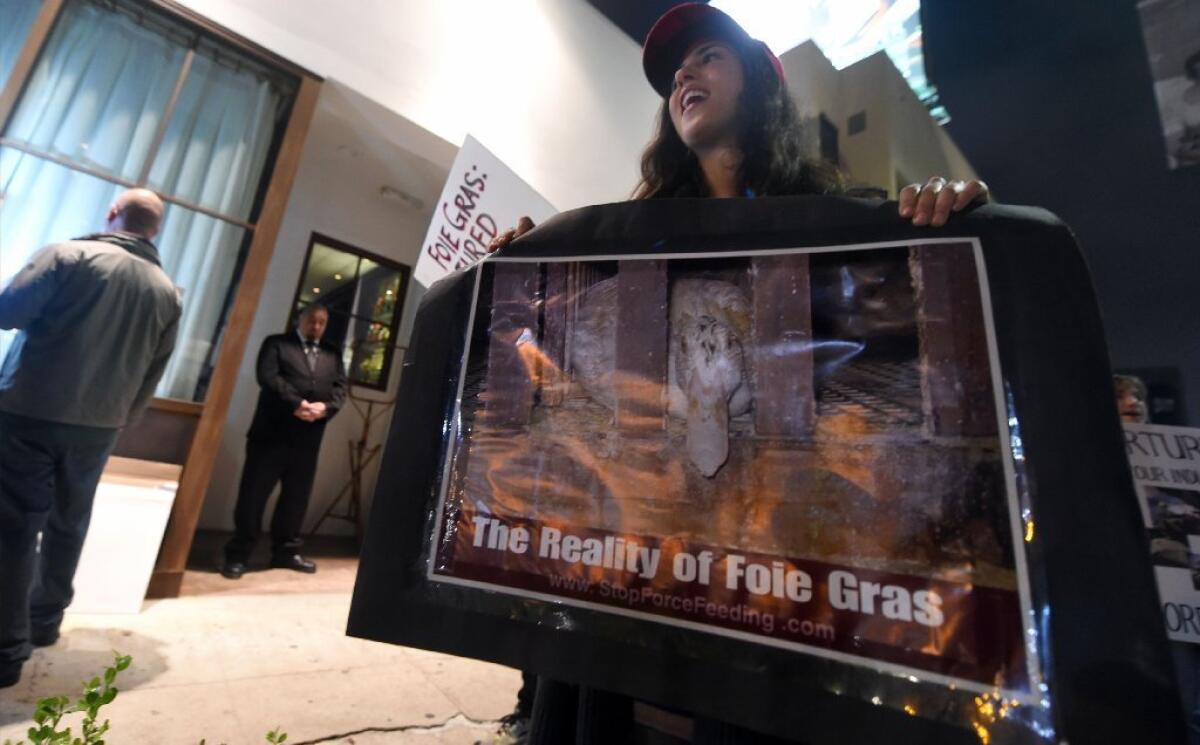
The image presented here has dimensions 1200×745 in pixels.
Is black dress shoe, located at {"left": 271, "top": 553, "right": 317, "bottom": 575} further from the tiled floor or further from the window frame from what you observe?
the window frame

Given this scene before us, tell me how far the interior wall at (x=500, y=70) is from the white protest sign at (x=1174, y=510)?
Result: 2.89 metres

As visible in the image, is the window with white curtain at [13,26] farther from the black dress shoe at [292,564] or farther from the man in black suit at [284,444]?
the black dress shoe at [292,564]

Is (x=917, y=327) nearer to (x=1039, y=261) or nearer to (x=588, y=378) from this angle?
(x=1039, y=261)

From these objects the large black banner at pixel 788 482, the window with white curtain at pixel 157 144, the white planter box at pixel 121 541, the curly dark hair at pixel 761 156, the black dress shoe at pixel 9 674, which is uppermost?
the window with white curtain at pixel 157 144

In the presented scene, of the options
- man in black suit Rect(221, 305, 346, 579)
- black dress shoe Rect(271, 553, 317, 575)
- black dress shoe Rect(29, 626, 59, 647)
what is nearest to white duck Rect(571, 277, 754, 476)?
black dress shoe Rect(29, 626, 59, 647)

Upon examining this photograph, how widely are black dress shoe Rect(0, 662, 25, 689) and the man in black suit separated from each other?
1.16 m

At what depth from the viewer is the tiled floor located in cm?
99

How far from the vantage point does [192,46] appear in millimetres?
2043

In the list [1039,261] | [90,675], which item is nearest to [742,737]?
[1039,261]

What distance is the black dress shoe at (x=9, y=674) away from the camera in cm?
106

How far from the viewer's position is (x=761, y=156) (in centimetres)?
83

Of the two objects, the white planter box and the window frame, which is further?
the window frame

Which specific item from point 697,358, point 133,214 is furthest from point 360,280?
point 697,358

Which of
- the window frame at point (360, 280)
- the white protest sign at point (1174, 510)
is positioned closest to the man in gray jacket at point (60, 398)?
the window frame at point (360, 280)
